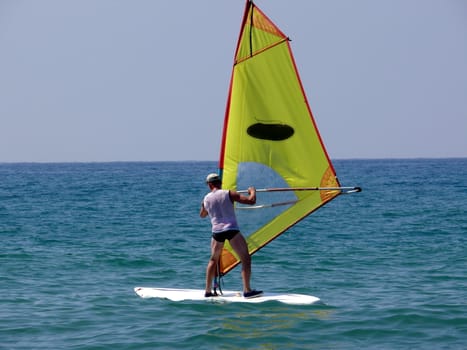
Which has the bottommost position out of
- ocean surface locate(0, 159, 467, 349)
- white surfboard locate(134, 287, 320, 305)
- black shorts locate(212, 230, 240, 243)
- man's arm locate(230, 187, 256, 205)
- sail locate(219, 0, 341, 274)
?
ocean surface locate(0, 159, 467, 349)

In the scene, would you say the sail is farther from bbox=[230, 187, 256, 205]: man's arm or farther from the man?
bbox=[230, 187, 256, 205]: man's arm

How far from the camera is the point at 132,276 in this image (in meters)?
19.0

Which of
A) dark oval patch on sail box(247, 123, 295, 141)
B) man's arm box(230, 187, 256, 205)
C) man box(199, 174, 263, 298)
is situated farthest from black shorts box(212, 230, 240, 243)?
dark oval patch on sail box(247, 123, 295, 141)

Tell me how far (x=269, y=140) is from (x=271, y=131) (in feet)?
0.54

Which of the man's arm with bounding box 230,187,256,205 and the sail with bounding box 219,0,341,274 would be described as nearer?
the man's arm with bounding box 230,187,256,205

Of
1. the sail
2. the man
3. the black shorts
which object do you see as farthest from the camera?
the sail

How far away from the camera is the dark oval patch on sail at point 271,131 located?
14.2 meters

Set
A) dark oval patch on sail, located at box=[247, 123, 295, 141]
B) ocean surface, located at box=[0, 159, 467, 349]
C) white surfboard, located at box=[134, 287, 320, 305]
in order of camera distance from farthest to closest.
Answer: white surfboard, located at box=[134, 287, 320, 305], dark oval patch on sail, located at box=[247, 123, 295, 141], ocean surface, located at box=[0, 159, 467, 349]

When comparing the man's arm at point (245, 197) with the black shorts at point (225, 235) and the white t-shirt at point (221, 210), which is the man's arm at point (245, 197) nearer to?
the white t-shirt at point (221, 210)

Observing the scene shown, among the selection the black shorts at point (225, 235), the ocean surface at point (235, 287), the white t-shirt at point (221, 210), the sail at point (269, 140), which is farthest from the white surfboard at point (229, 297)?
the white t-shirt at point (221, 210)

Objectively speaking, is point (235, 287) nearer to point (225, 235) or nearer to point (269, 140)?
point (225, 235)

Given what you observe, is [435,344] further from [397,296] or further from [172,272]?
[172,272]

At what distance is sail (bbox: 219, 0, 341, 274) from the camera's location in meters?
14.0

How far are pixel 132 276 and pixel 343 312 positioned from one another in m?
6.56
